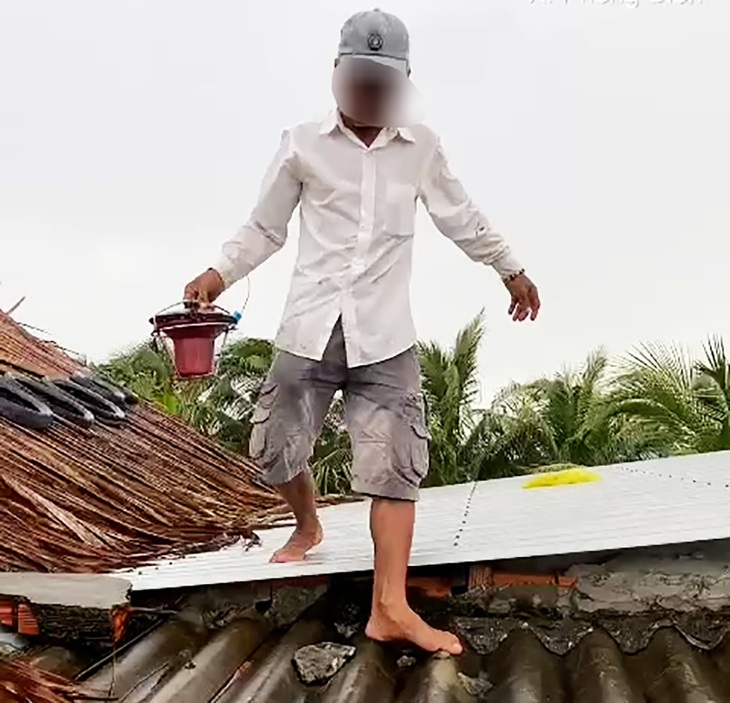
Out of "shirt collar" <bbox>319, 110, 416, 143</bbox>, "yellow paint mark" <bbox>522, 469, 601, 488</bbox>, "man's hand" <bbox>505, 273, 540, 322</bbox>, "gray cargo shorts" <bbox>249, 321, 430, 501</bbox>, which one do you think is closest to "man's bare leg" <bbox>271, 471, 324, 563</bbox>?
"gray cargo shorts" <bbox>249, 321, 430, 501</bbox>

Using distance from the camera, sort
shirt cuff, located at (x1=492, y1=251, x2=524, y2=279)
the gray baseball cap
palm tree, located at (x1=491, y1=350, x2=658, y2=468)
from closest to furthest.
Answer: the gray baseball cap < shirt cuff, located at (x1=492, y1=251, x2=524, y2=279) < palm tree, located at (x1=491, y1=350, x2=658, y2=468)

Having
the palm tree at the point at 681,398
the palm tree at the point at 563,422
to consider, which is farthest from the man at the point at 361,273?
the palm tree at the point at 563,422

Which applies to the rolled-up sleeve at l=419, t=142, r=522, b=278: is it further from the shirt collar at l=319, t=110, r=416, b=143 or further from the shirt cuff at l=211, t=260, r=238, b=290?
the shirt cuff at l=211, t=260, r=238, b=290

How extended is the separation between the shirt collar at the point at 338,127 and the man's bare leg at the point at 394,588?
0.89 m

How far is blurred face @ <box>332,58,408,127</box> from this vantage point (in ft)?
8.95

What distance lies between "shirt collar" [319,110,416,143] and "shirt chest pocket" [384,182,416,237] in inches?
4.6

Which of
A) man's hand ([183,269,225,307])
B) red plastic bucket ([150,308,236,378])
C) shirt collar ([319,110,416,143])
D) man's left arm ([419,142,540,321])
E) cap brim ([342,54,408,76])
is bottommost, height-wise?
red plastic bucket ([150,308,236,378])

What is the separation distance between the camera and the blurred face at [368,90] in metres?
2.73

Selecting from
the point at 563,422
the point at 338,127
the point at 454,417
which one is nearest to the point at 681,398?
the point at 563,422

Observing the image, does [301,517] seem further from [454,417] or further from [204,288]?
[454,417]

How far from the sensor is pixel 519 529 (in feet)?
10.8

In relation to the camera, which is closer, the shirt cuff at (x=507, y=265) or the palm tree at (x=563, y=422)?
the shirt cuff at (x=507, y=265)

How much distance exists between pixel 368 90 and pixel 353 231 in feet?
1.10

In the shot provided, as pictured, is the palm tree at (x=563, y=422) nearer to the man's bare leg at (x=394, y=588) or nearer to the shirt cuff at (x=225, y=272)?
the shirt cuff at (x=225, y=272)
